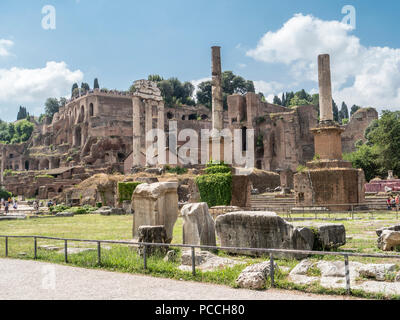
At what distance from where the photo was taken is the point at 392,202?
23.3 metres

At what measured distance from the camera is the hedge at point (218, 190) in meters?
22.7

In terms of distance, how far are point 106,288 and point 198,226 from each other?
12.0 ft

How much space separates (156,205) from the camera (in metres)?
11.2

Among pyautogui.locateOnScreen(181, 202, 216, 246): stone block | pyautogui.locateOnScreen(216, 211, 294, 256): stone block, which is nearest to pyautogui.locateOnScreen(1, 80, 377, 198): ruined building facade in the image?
pyautogui.locateOnScreen(181, 202, 216, 246): stone block

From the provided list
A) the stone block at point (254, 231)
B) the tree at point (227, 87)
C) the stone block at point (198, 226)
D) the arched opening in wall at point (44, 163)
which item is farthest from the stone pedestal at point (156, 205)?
the tree at point (227, 87)

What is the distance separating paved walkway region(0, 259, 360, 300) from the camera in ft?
20.6

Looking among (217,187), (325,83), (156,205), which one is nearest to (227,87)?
(325,83)

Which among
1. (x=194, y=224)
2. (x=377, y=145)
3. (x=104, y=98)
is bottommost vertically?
(x=194, y=224)

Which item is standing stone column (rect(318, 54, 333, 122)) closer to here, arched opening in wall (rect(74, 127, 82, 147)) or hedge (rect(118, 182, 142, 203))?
hedge (rect(118, 182, 142, 203))

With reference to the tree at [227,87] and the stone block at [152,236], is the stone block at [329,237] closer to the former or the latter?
the stone block at [152,236]

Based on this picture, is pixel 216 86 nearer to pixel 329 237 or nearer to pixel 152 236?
pixel 152 236
